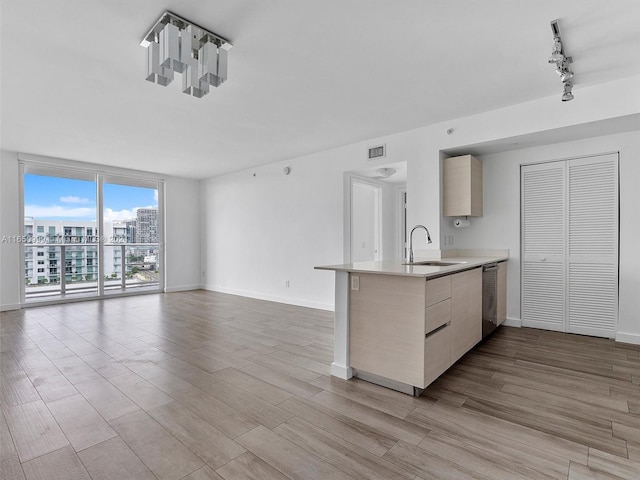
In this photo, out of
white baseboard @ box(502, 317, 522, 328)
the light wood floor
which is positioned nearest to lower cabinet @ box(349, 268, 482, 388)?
the light wood floor

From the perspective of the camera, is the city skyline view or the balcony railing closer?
the city skyline view

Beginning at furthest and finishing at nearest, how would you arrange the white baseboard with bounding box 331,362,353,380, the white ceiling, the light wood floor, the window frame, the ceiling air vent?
the window frame
the ceiling air vent
the white baseboard with bounding box 331,362,353,380
the white ceiling
the light wood floor

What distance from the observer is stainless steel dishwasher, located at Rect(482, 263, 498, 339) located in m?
3.50

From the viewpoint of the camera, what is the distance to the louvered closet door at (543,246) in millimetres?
3957

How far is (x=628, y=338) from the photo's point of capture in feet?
11.6

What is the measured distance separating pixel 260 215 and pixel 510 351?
15.4ft

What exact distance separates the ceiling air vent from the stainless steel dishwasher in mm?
2086

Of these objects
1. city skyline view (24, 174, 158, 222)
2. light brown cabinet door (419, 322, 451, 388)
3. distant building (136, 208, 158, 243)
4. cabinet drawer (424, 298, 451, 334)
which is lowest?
light brown cabinet door (419, 322, 451, 388)

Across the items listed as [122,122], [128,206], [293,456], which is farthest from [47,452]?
[128,206]

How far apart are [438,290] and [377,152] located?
9.29 feet

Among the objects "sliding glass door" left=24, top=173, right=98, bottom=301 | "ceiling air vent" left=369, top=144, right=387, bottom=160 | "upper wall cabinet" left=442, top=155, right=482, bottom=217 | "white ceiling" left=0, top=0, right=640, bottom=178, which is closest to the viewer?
"white ceiling" left=0, top=0, right=640, bottom=178

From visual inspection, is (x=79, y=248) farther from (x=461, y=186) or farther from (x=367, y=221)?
(x=461, y=186)

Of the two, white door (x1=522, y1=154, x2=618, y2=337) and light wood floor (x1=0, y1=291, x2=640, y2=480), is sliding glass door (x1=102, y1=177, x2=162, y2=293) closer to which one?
light wood floor (x1=0, y1=291, x2=640, y2=480)

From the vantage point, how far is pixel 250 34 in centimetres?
237
